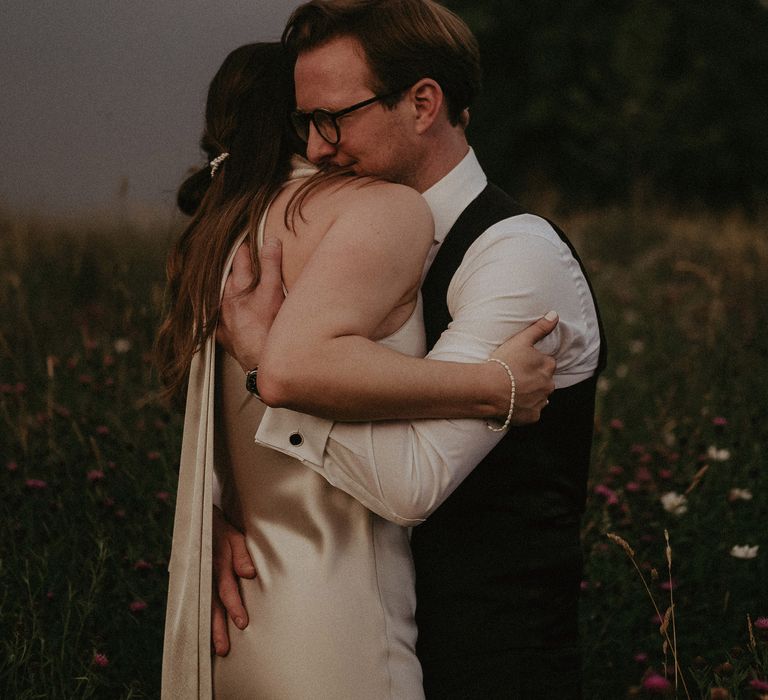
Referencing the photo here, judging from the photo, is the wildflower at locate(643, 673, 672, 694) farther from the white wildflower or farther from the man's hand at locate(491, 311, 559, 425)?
the white wildflower

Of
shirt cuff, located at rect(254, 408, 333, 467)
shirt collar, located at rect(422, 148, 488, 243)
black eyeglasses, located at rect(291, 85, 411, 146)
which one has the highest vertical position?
black eyeglasses, located at rect(291, 85, 411, 146)

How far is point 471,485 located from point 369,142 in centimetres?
75

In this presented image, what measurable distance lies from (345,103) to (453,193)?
0.99 ft

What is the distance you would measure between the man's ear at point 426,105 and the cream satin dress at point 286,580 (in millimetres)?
432

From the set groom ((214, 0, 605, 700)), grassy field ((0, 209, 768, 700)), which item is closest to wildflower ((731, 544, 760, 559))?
grassy field ((0, 209, 768, 700))

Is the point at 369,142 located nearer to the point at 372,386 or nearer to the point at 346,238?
the point at 346,238

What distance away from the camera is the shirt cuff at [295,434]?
1658 millimetres

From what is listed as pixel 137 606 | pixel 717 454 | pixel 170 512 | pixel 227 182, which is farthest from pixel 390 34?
pixel 717 454

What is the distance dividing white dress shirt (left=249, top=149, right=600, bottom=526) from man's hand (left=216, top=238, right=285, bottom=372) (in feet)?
0.54

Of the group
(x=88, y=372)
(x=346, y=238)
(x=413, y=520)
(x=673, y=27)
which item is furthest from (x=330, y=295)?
(x=673, y=27)

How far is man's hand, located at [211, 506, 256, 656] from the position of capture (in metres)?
1.77

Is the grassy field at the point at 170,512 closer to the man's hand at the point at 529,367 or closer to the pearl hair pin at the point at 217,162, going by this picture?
the man's hand at the point at 529,367

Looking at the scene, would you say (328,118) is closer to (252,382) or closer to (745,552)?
(252,382)

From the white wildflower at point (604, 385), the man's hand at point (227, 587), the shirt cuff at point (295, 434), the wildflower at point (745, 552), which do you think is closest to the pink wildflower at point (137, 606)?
the man's hand at point (227, 587)
